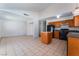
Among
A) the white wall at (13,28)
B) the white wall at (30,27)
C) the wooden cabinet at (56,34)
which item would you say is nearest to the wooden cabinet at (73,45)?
the wooden cabinet at (56,34)

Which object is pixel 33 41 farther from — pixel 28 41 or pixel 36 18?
pixel 36 18

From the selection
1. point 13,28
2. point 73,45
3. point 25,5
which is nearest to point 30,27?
point 13,28

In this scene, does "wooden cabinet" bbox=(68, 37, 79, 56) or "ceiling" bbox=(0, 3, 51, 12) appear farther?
"wooden cabinet" bbox=(68, 37, 79, 56)

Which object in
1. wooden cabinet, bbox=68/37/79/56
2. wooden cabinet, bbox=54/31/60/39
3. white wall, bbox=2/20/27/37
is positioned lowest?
wooden cabinet, bbox=68/37/79/56

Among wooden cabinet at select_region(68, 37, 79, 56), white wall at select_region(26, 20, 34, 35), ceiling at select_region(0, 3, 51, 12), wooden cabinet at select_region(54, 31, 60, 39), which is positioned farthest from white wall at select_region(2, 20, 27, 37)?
wooden cabinet at select_region(68, 37, 79, 56)

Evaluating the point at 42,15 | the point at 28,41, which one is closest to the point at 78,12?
the point at 42,15

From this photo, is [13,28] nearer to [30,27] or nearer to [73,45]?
[30,27]

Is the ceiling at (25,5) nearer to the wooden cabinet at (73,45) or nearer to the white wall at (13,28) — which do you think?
the white wall at (13,28)

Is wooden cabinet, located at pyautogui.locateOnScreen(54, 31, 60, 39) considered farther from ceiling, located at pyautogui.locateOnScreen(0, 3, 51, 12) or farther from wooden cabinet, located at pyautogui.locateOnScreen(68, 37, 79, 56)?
ceiling, located at pyautogui.locateOnScreen(0, 3, 51, 12)

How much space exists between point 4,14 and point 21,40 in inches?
22.8

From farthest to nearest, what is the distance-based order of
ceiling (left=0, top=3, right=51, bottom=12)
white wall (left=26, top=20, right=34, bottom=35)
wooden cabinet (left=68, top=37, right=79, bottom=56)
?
wooden cabinet (left=68, top=37, right=79, bottom=56) < white wall (left=26, top=20, right=34, bottom=35) < ceiling (left=0, top=3, right=51, bottom=12)

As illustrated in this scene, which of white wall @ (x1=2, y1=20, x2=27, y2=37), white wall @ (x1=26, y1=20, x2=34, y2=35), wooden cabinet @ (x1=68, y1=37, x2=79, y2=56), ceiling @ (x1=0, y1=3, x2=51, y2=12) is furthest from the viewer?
wooden cabinet @ (x1=68, y1=37, x2=79, y2=56)

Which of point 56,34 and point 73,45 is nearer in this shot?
point 56,34

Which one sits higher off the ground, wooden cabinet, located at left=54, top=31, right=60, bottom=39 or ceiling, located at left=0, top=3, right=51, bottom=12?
ceiling, located at left=0, top=3, right=51, bottom=12
